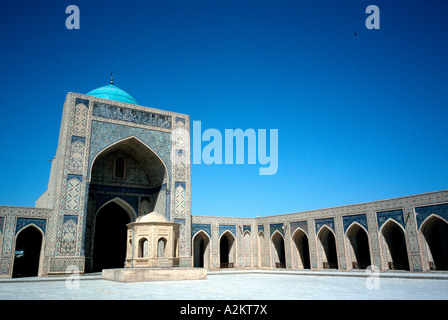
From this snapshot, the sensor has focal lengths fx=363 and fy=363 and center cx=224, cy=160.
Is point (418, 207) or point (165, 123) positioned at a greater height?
point (165, 123)

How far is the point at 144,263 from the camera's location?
36.6ft

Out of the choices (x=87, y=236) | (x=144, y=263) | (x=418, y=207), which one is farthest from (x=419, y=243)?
(x=87, y=236)

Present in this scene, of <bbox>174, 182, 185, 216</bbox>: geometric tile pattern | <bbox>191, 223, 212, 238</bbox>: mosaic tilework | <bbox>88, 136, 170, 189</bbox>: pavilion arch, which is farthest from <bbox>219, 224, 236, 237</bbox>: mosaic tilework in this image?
<bbox>88, 136, 170, 189</bbox>: pavilion arch

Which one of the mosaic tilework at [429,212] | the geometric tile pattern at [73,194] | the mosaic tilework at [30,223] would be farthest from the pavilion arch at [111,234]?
the mosaic tilework at [429,212]

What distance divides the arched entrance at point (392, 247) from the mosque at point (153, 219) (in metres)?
0.05

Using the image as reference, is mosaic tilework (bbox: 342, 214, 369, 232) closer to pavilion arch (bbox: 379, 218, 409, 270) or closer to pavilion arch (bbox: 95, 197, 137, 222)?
pavilion arch (bbox: 379, 218, 409, 270)

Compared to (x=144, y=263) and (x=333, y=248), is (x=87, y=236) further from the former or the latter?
(x=333, y=248)

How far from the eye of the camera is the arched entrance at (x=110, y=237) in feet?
54.5

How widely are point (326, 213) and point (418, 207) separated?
4.13m

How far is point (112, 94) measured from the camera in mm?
18062

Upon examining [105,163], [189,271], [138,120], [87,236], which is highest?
[138,120]

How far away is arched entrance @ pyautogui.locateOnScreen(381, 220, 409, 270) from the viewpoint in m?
14.2

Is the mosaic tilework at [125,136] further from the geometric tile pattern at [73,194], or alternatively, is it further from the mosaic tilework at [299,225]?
the mosaic tilework at [299,225]
